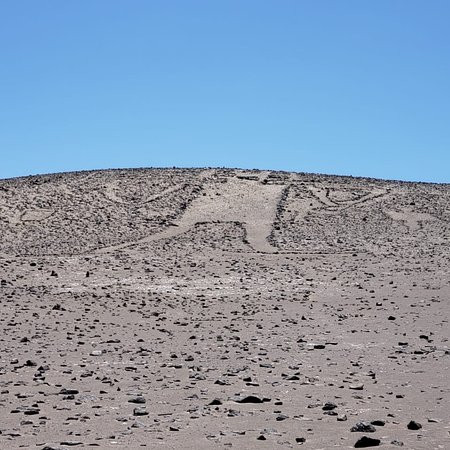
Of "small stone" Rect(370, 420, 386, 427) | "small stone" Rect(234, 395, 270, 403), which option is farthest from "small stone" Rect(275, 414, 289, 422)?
"small stone" Rect(370, 420, 386, 427)

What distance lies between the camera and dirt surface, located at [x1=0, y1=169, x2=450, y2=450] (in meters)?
7.78

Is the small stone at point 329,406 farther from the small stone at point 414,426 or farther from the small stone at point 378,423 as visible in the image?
the small stone at point 414,426

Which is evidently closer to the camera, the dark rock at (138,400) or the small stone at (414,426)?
the small stone at (414,426)

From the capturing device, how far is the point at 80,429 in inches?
294

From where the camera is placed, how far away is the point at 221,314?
1673cm

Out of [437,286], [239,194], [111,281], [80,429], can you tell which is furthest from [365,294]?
[239,194]

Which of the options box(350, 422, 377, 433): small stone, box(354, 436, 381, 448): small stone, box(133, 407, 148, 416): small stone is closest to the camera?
box(354, 436, 381, 448): small stone

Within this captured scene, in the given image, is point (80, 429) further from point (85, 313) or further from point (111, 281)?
point (111, 281)

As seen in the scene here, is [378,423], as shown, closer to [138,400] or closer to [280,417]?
[280,417]

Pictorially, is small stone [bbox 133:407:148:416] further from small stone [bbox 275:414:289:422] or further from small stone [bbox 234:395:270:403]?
small stone [bbox 275:414:289:422]

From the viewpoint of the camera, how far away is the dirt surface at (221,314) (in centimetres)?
778

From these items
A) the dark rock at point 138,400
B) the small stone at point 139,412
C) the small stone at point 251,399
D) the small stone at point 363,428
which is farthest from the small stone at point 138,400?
the small stone at point 363,428

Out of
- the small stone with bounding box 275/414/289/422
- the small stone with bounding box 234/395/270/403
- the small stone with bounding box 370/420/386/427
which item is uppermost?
the small stone with bounding box 234/395/270/403

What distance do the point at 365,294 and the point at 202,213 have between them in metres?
15.7
